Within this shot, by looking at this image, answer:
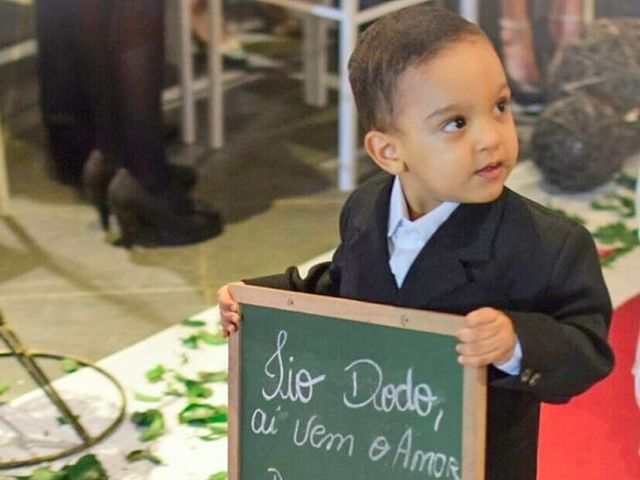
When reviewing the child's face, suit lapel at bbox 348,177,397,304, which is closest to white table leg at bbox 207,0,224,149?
suit lapel at bbox 348,177,397,304

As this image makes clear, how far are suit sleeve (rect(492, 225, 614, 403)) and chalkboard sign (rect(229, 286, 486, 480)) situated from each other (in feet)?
0.22

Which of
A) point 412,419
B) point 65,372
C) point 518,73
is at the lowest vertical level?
point 65,372

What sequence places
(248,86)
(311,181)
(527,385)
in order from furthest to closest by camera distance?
(248,86), (311,181), (527,385)

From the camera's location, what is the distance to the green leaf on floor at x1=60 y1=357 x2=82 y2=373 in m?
2.58

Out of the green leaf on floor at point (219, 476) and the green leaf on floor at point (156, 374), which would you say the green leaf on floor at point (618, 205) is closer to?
the green leaf on floor at point (156, 374)

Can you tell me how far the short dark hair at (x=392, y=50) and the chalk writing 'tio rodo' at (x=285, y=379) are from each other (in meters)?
0.31

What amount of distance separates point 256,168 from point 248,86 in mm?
562

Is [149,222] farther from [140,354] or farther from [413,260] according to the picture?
[413,260]

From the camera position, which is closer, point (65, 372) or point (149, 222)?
point (65, 372)

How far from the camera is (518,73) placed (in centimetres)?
383

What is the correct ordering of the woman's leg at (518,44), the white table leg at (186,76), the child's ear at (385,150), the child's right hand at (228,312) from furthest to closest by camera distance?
1. the woman's leg at (518,44)
2. the white table leg at (186,76)
3. the child's right hand at (228,312)
4. the child's ear at (385,150)

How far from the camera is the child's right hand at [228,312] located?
5.15 ft

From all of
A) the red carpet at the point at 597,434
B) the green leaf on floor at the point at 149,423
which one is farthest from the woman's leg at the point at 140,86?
the red carpet at the point at 597,434

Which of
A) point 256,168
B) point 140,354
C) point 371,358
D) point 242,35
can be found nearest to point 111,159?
point 256,168
